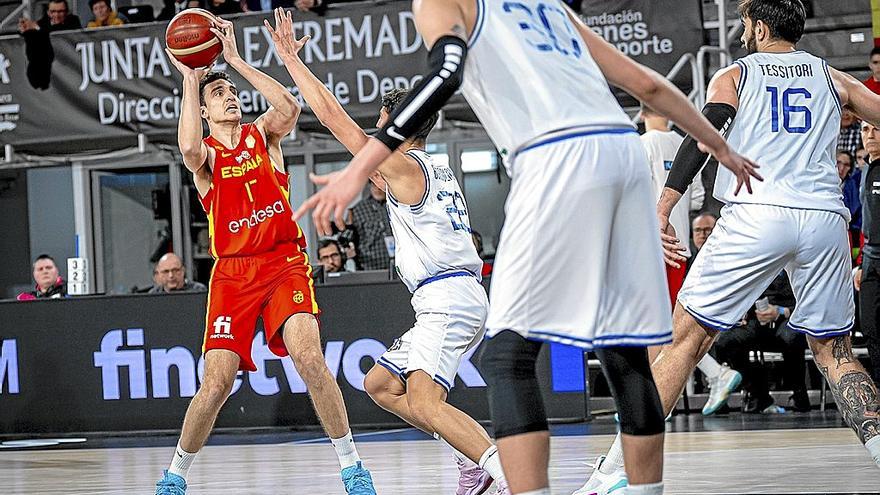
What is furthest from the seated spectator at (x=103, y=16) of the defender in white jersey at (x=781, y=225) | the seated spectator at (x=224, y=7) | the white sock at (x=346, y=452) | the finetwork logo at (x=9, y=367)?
the defender in white jersey at (x=781, y=225)

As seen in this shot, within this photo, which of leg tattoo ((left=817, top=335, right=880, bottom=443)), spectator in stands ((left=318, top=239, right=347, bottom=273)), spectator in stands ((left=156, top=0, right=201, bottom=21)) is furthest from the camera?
Answer: spectator in stands ((left=156, top=0, right=201, bottom=21))

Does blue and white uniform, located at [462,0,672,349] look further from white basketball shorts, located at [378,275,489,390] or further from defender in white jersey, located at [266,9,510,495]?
white basketball shorts, located at [378,275,489,390]

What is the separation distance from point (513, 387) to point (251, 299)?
103 inches

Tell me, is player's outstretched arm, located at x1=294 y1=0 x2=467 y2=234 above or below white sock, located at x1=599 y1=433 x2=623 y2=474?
above

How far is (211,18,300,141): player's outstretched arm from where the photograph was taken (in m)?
5.79

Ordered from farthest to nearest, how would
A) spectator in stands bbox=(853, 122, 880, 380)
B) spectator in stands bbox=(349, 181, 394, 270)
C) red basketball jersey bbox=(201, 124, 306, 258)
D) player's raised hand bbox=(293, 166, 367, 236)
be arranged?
spectator in stands bbox=(349, 181, 394, 270), spectator in stands bbox=(853, 122, 880, 380), red basketball jersey bbox=(201, 124, 306, 258), player's raised hand bbox=(293, 166, 367, 236)

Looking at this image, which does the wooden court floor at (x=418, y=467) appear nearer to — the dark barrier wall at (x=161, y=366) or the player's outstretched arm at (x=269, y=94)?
the dark barrier wall at (x=161, y=366)

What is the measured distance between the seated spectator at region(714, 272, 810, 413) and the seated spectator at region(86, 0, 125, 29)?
761cm

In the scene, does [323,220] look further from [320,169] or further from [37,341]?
[320,169]

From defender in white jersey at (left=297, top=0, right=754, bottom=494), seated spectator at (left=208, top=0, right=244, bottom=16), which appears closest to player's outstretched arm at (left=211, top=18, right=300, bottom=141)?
defender in white jersey at (left=297, top=0, right=754, bottom=494)

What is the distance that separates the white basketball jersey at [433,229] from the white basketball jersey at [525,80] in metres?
1.79

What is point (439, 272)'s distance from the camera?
5301 mm

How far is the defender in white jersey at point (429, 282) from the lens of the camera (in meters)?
5.00

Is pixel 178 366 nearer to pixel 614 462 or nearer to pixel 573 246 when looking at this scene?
pixel 614 462
